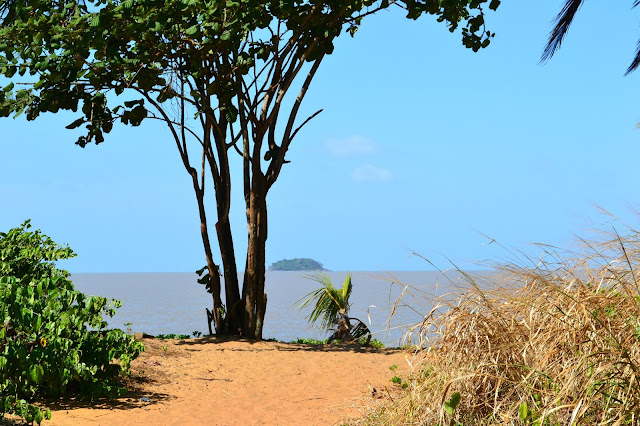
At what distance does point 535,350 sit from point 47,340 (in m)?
3.82

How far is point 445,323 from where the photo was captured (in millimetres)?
4496

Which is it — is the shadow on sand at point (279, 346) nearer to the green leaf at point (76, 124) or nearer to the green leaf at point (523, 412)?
the green leaf at point (76, 124)

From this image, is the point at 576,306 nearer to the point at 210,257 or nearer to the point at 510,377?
the point at 510,377

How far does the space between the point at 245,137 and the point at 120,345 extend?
13.3 feet

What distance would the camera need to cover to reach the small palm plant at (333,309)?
9.95 meters

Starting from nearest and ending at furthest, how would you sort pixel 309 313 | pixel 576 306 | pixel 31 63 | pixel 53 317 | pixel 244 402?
1. pixel 576 306
2. pixel 53 317
3. pixel 244 402
4. pixel 31 63
5. pixel 309 313

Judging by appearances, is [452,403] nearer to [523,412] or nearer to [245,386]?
[523,412]

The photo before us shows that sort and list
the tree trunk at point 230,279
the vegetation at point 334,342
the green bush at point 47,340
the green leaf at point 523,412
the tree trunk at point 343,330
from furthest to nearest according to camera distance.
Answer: the tree trunk at point 343,330 < the tree trunk at point 230,279 < the vegetation at point 334,342 < the green bush at point 47,340 < the green leaf at point 523,412

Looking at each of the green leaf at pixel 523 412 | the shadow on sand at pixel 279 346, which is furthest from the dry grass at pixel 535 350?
the shadow on sand at pixel 279 346

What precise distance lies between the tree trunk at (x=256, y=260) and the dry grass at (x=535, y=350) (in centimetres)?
471

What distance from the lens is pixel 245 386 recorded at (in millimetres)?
7176

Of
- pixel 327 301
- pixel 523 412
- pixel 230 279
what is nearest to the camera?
pixel 523 412

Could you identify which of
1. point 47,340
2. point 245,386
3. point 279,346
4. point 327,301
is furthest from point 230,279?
point 47,340

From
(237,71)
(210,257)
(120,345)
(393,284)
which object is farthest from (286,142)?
(393,284)
